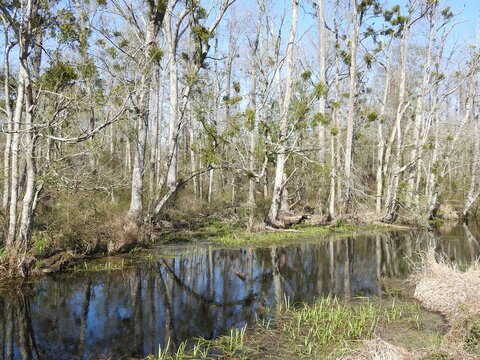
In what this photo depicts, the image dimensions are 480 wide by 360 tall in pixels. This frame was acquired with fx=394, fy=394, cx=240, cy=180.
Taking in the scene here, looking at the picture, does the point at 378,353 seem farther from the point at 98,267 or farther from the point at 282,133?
the point at 282,133

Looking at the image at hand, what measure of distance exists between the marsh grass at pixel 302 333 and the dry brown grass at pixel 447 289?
511mm

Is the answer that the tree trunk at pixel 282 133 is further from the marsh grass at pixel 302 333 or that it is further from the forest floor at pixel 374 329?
the marsh grass at pixel 302 333

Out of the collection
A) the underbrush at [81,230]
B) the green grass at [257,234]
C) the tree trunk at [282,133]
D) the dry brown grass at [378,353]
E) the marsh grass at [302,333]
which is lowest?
the marsh grass at [302,333]

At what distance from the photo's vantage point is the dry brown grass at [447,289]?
23.8ft

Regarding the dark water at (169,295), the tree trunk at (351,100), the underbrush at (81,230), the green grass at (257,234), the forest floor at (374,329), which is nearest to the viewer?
the forest floor at (374,329)

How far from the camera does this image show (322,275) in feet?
36.5

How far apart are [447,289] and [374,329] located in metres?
2.36

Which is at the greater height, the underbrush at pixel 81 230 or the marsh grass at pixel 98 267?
the underbrush at pixel 81 230

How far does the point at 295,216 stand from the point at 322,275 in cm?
901

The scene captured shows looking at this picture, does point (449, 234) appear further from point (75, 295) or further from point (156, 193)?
point (75, 295)

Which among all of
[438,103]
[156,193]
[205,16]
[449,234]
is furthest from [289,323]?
[438,103]

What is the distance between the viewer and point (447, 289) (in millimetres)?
8125

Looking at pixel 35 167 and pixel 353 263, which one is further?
pixel 353 263

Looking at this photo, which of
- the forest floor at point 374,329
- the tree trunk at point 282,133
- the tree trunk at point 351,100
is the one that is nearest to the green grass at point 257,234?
the tree trunk at point 282,133
